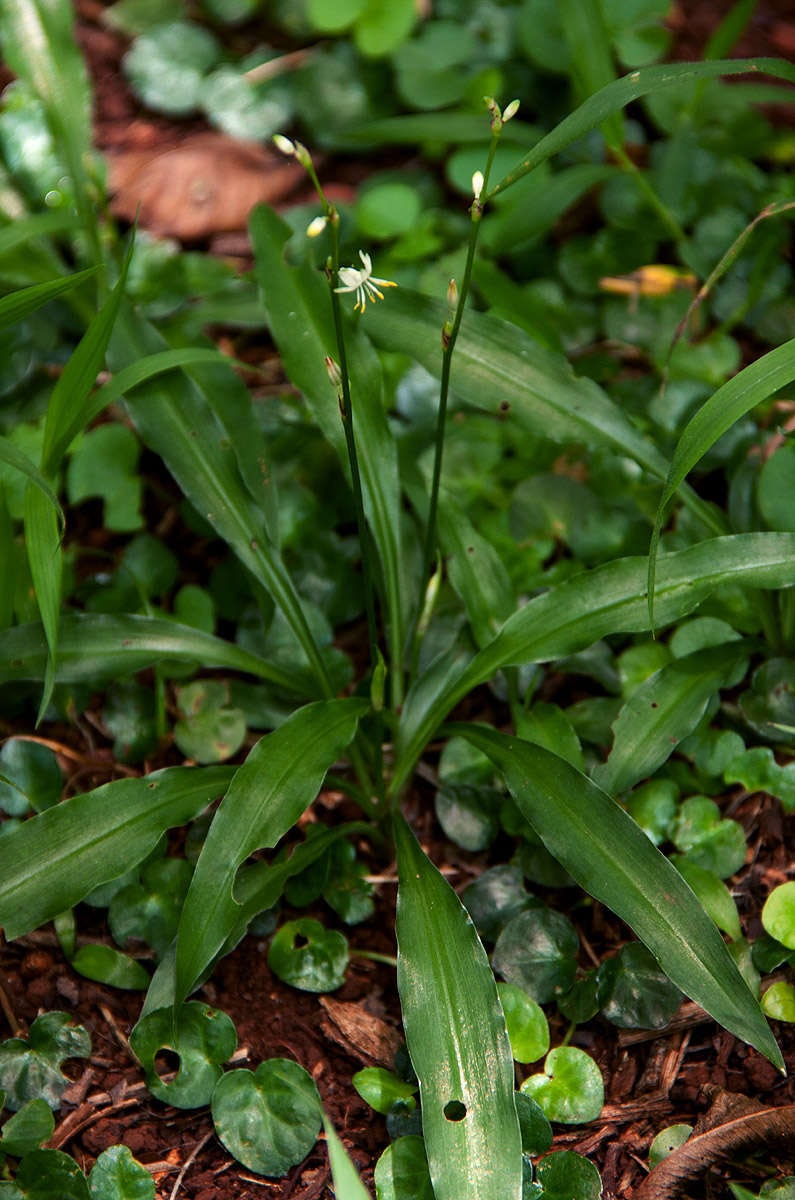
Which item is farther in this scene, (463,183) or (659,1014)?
(463,183)

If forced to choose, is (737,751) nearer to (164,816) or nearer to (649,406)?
(649,406)

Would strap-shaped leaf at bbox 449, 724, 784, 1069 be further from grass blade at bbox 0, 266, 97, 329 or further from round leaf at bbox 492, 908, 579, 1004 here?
grass blade at bbox 0, 266, 97, 329

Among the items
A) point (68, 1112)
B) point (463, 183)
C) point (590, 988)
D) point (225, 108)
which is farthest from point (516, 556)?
point (225, 108)

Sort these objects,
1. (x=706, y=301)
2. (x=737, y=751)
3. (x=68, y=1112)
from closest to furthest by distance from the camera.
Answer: (x=68, y=1112)
(x=737, y=751)
(x=706, y=301)

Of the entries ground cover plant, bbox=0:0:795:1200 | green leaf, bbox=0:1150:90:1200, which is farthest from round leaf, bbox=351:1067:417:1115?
green leaf, bbox=0:1150:90:1200

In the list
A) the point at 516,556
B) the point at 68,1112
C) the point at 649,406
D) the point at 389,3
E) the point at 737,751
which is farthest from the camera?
the point at 389,3

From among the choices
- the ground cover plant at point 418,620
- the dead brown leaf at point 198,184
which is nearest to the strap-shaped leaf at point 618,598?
the ground cover plant at point 418,620

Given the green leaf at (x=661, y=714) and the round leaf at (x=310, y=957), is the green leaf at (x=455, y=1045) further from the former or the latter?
the green leaf at (x=661, y=714)
